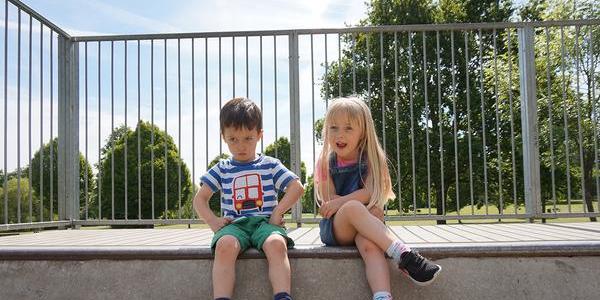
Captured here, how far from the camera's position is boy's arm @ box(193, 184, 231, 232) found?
7.59 ft

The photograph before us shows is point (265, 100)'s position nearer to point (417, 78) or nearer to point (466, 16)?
point (417, 78)

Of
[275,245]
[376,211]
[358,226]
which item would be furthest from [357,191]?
[275,245]

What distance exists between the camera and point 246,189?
7.85ft

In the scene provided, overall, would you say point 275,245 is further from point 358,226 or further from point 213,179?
point 213,179

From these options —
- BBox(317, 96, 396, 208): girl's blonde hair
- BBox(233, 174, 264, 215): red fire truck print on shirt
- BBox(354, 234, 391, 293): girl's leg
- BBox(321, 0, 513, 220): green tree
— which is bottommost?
BBox(354, 234, 391, 293): girl's leg

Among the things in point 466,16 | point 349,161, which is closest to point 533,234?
point 349,161

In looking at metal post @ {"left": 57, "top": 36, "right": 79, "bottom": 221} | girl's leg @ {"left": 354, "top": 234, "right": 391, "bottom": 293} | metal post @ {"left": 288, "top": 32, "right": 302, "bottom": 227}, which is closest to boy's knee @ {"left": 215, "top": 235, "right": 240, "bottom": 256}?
girl's leg @ {"left": 354, "top": 234, "right": 391, "bottom": 293}

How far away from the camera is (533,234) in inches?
110

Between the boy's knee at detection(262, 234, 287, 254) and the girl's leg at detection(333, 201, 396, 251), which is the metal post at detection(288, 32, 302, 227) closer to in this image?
the girl's leg at detection(333, 201, 396, 251)

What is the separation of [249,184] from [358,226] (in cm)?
52

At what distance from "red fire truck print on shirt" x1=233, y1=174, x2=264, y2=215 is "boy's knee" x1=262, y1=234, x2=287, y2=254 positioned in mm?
267

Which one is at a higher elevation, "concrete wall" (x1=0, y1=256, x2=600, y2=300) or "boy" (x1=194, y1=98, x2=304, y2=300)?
"boy" (x1=194, y1=98, x2=304, y2=300)

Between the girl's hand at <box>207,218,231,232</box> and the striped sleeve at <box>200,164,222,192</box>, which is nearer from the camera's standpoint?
the girl's hand at <box>207,218,231,232</box>

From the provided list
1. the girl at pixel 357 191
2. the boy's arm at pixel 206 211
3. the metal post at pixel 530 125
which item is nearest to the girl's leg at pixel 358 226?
the girl at pixel 357 191
